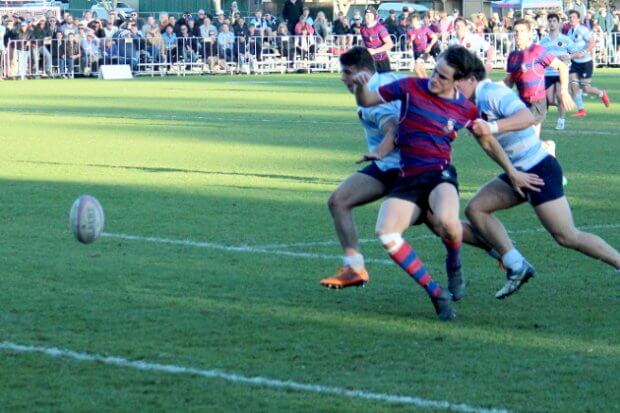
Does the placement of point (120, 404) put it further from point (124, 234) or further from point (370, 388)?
point (124, 234)

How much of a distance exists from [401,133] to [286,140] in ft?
44.1

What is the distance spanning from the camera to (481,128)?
8688mm

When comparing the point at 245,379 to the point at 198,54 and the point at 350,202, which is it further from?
the point at 198,54

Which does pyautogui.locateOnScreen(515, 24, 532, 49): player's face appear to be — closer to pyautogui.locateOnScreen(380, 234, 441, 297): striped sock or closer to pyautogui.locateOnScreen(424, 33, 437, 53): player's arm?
pyautogui.locateOnScreen(380, 234, 441, 297): striped sock

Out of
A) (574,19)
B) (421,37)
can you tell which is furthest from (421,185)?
(421,37)

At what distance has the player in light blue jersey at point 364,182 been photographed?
928cm

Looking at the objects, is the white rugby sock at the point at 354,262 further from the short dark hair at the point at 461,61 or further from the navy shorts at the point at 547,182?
the short dark hair at the point at 461,61

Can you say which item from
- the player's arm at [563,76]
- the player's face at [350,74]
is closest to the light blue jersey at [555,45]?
the player's arm at [563,76]

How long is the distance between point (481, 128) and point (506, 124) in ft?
0.75

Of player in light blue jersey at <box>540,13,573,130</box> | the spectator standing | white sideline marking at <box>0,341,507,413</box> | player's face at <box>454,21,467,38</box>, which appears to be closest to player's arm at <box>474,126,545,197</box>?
white sideline marking at <box>0,341,507,413</box>

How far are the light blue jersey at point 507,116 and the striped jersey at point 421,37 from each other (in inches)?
1287

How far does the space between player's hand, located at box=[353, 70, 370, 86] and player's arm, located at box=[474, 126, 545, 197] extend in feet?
2.60

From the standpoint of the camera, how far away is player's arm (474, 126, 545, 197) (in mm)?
8797

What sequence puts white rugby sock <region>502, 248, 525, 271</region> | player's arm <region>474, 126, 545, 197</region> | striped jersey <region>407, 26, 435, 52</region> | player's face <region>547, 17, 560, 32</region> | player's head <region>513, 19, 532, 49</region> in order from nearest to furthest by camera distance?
player's arm <region>474, 126, 545, 197</region> < white rugby sock <region>502, 248, 525, 271</region> < player's head <region>513, 19, 532, 49</region> < player's face <region>547, 17, 560, 32</region> < striped jersey <region>407, 26, 435, 52</region>
